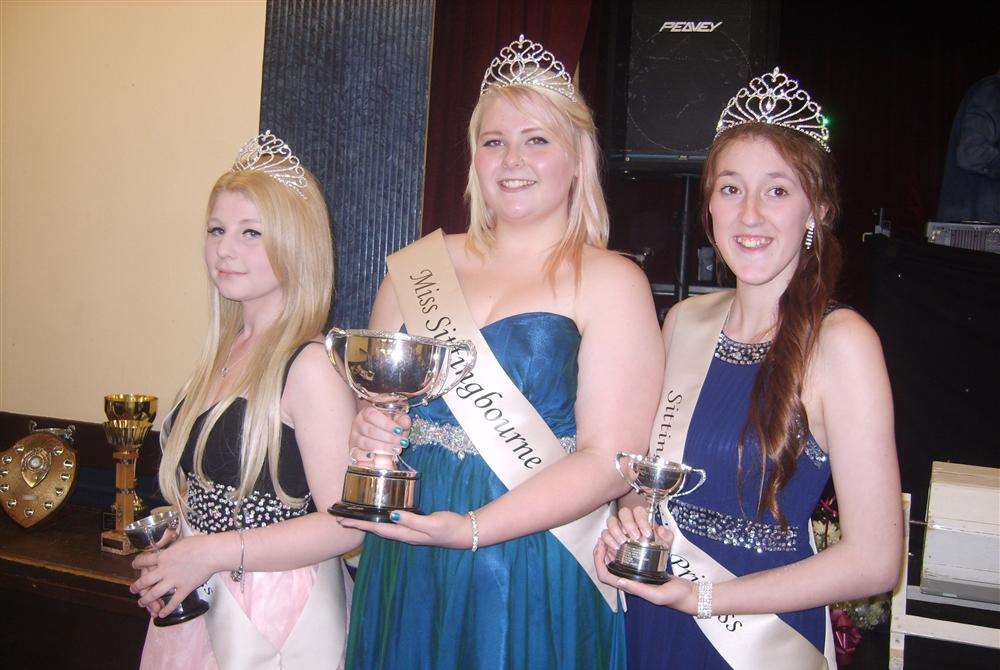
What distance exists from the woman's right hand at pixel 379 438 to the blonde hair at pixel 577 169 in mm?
427

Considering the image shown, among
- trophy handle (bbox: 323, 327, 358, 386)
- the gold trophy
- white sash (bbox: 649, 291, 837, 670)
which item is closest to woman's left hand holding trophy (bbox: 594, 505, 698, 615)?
white sash (bbox: 649, 291, 837, 670)

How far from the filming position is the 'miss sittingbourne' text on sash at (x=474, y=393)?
1.52 m

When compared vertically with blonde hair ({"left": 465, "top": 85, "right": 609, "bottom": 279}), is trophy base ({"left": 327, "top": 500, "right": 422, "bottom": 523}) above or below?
below

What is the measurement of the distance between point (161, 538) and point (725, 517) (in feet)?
3.16

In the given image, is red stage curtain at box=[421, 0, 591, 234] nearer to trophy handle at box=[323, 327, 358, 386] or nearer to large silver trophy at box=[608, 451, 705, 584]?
trophy handle at box=[323, 327, 358, 386]

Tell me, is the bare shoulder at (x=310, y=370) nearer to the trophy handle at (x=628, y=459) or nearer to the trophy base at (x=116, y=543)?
the trophy handle at (x=628, y=459)

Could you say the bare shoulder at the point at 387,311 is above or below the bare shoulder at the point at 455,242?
below

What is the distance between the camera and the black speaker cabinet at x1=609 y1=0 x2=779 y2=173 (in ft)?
9.18

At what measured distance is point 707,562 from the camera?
146 centimetres

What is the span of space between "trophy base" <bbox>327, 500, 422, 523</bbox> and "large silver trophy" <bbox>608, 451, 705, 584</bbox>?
34cm

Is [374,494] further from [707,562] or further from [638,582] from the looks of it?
[707,562]

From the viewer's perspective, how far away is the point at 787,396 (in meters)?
1.38

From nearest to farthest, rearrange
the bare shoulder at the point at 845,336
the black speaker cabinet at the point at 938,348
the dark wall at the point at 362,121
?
the bare shoulder at the point at 845,336, the black speaker cabinet at the point at 938,348, the dark wall at the point at 362,121

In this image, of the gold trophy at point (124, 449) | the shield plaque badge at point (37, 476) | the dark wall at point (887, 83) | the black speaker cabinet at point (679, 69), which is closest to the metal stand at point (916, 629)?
the black speaker cabinet at point (679, 69)
